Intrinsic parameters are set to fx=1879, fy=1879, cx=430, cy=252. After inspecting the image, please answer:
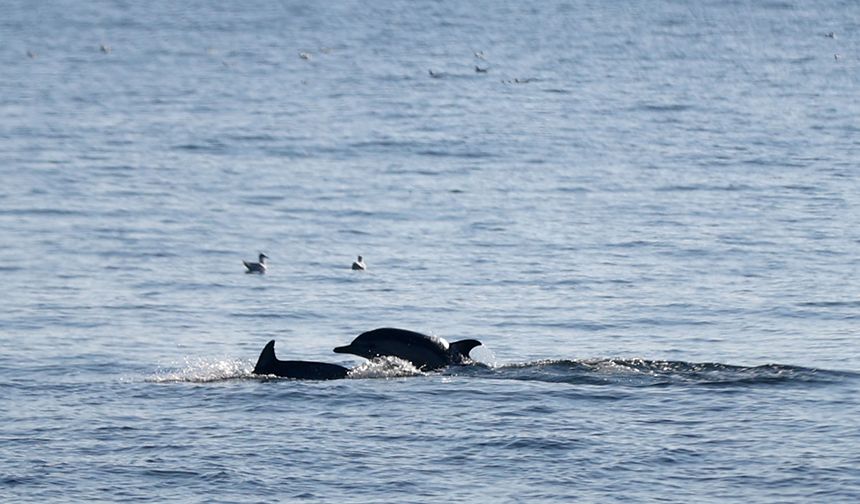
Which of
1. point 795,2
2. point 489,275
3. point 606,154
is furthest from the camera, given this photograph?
point 795,2

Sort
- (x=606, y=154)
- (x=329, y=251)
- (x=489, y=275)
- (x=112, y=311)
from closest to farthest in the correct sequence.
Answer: (x=112, y=311), (x=489, y=275), (x=329, y=251), (x=606, y=154)

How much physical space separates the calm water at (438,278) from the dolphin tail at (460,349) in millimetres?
229

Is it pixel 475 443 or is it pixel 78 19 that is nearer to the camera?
pixel 475 443

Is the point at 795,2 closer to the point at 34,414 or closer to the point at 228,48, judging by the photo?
the point at 228,48

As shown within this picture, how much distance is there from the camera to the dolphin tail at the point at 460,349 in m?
27.6

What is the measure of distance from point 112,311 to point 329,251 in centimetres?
869

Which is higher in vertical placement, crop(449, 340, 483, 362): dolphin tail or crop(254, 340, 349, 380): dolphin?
crop(449, 340, 483, 362): dolphin tail

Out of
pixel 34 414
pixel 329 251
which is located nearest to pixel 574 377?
pixel 34 414

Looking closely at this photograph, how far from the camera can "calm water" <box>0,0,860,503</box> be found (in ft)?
76.1

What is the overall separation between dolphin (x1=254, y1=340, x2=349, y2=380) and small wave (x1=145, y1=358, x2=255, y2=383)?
401mm

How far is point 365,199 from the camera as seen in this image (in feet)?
164

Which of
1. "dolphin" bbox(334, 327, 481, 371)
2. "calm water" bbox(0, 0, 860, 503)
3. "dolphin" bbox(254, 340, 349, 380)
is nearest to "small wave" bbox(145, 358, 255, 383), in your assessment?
"calm water" bbox(0, 0, 860, 503)

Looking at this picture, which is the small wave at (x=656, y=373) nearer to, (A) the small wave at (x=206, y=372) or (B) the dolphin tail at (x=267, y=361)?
(B) the dolphin tail at (x=267, y=361)

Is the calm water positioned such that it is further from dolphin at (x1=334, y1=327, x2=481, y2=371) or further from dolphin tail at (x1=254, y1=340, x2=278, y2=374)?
dolphin at (x1=334, y1=327, x2=481, y2=371)
